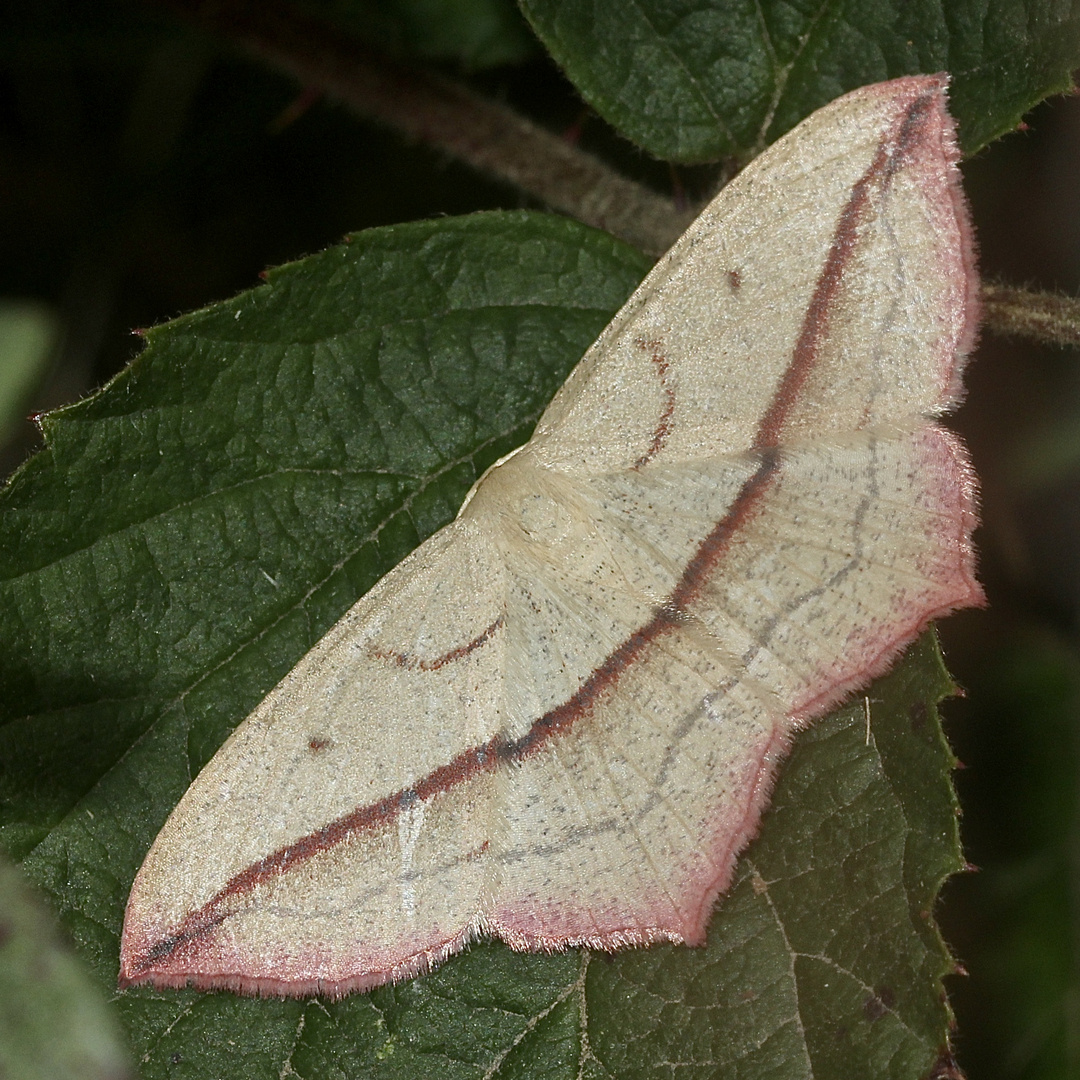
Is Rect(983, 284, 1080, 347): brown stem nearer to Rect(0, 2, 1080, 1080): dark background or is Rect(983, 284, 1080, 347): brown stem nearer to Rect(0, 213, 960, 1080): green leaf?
Rect(0, 213, 960, 1080): green leaf

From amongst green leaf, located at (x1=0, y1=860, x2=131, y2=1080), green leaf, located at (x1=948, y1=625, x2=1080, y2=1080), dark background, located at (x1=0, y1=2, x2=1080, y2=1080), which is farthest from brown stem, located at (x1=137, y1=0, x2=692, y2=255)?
green leaf, located at (x1=0, y1=860, x2=131, y2=1080)

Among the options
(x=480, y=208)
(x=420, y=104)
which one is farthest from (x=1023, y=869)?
(x=420, y=104)

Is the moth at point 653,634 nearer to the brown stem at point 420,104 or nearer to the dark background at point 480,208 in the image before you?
the brown stem at point 420,104

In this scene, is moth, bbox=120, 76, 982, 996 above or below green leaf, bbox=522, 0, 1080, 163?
below

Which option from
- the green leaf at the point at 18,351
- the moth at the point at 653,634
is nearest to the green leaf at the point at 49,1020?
the green leaf at the point at 18,351

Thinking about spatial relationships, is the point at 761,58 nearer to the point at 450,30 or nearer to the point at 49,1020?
the point at 450,30
